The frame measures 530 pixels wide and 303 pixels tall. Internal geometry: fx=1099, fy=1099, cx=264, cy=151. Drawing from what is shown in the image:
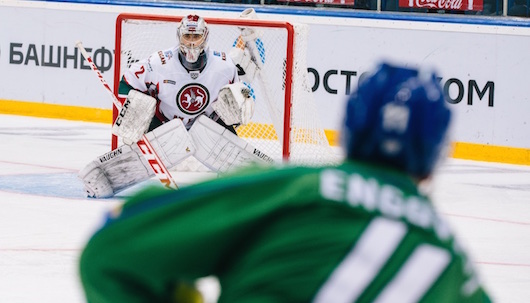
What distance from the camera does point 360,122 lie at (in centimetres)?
96

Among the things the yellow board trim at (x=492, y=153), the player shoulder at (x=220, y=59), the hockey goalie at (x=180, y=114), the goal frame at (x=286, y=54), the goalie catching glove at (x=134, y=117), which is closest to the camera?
the goalie catching glove at (x=134, y=117)

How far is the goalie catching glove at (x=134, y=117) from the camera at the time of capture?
5480 millimetres

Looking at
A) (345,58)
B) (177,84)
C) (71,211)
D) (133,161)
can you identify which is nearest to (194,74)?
(177,84)

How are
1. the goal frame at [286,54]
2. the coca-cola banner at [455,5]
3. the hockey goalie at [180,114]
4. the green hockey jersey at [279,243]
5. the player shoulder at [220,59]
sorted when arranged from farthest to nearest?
the coca-cola banner at [455,5] < the goal frame at [286,54] < the player shoulder at [220,59] < the hockey goalie at [180,114] < the green hockey jersey at [279,243]

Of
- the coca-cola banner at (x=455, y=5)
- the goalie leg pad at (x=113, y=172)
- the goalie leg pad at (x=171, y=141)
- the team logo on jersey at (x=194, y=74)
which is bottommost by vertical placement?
the goalie leg pad at (x=113, y=172)

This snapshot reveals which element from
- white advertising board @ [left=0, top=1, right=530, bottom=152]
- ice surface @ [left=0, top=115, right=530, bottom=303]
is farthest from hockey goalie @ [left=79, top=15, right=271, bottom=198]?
white advertising board @ [left=0, top=1, right=530, bottom=152]

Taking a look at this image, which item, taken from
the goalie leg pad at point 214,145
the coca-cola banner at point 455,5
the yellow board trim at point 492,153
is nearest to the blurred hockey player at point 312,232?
the goalie leg pad at point 214,145

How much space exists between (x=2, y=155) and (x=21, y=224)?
2610 mm

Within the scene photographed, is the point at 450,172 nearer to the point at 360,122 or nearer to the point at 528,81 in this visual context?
the point at 528,81

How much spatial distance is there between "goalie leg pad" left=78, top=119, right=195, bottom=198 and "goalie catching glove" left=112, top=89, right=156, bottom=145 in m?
0.09

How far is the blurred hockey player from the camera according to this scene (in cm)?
93

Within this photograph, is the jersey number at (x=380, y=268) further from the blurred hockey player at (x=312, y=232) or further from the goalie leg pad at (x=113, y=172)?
the goalie leg pad at (x=113, y=172)

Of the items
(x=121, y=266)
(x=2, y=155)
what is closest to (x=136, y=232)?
(x=121, y=266)

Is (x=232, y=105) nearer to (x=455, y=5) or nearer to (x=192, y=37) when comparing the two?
(x=192, y=37)
